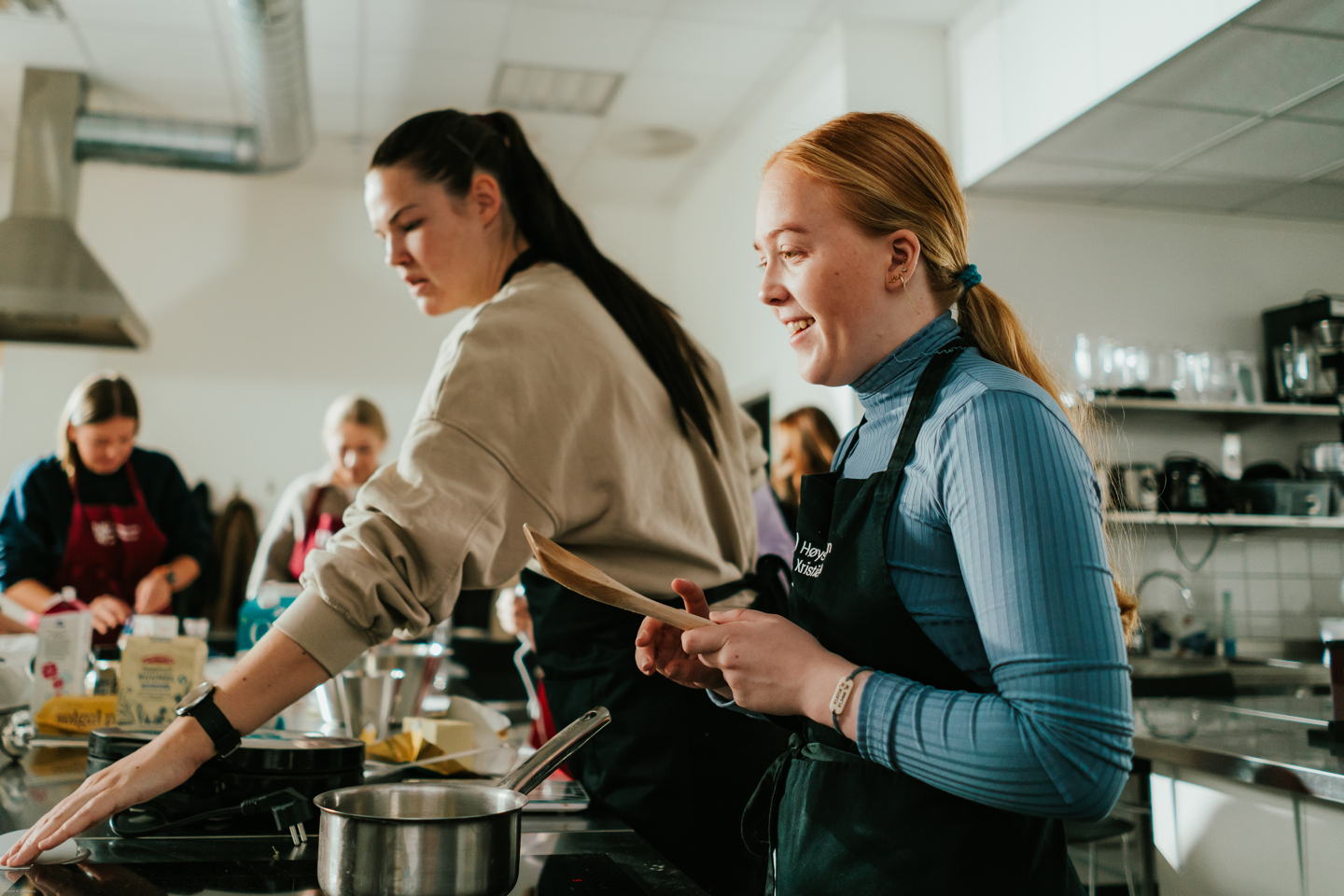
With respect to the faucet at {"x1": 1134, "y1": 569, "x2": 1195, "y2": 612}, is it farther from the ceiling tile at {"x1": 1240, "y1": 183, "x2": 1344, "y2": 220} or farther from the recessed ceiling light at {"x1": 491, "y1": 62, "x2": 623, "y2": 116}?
Answer: the recessed ceiling light at {"x1": 491, "y1": 62, "x2": 623, "y2": 116}

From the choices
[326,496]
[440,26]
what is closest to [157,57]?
[440,26]

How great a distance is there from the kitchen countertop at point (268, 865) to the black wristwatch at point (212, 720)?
0.27 feet

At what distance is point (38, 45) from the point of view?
3.69 metres

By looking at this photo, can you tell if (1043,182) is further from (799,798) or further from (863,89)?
(799,798)

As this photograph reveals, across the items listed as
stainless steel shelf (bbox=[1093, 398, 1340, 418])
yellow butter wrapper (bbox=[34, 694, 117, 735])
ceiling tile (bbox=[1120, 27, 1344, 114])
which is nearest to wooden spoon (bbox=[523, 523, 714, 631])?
yellow butter wrapper (bbox=[34, 694, 117, 735])

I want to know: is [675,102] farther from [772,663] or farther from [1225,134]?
[772,663]

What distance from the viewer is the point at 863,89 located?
133 inches

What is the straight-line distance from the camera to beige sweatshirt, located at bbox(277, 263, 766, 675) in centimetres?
96

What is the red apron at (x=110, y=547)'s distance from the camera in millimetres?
2801

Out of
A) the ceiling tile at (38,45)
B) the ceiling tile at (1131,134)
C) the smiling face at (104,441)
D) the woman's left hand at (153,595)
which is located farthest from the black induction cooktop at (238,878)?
the ceiling tile at (38,45)

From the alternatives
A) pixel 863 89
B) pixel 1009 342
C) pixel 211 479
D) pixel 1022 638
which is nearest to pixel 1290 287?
pixel 863 89

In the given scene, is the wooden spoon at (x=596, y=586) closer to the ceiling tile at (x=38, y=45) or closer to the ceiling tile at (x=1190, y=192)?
the ceiling tile at (x=1190, y=192)

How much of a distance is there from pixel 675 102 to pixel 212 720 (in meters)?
3.59

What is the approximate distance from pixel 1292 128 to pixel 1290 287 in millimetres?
1074
